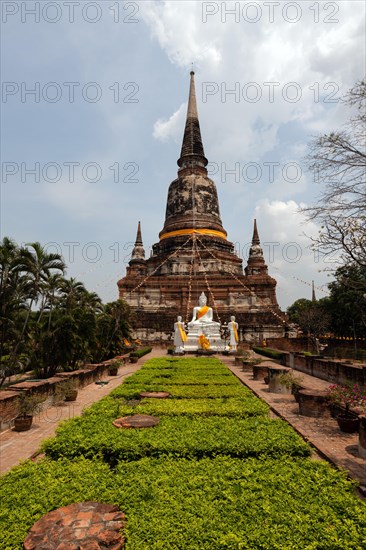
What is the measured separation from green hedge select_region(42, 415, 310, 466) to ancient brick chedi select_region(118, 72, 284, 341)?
3194cm

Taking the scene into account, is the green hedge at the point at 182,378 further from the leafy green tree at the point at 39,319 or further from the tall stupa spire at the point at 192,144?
the tall stupa spire at the point at 192,144

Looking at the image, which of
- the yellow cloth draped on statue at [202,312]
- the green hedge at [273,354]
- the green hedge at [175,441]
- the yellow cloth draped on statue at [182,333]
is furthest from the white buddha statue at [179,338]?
the green hedge at [175,441]

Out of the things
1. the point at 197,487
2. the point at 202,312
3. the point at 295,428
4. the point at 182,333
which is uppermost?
the point at 202,312

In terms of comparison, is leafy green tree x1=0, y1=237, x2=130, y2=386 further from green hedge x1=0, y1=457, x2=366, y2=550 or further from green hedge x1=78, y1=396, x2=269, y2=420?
green hedge x1=0, y1=457, x2=366, y2=550

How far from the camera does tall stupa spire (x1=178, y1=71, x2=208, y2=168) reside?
53125mm

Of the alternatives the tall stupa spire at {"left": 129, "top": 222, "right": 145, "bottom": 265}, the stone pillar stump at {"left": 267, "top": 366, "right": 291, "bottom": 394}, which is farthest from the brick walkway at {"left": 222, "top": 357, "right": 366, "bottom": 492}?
the tall stupa spire at {"left": 129, "top": 222, "right": 145, "bottom": 265}

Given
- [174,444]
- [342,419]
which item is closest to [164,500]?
[174,444]

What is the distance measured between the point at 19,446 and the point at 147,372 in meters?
9.35

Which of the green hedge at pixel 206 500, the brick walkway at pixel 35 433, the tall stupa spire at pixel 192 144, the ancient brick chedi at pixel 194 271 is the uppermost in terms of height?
the tall stupa spire at pixel 192 144

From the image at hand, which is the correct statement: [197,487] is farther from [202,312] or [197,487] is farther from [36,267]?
[202,312]

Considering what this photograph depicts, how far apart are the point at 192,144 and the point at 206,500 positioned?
5479 cm

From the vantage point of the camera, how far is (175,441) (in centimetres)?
684

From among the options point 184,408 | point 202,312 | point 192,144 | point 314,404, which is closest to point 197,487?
point 184,408

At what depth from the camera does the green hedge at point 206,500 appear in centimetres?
391
